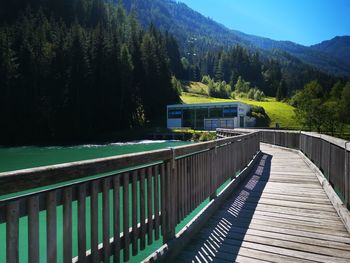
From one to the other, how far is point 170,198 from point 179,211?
1.60ft

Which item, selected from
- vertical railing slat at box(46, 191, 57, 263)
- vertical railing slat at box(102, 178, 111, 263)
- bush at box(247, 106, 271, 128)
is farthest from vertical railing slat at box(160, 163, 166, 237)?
bush at box(247, 106, 271, 128)

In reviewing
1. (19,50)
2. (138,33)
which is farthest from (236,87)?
(19,50)

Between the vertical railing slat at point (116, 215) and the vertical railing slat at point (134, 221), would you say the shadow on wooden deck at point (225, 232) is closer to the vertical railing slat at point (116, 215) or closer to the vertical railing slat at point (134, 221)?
the vertical railing slat at point (134, 221)

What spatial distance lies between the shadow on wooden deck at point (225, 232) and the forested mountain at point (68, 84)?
53568 mm

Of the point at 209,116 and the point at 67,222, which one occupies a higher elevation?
the point at 209,116

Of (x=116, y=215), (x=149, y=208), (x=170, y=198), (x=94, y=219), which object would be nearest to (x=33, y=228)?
(x=94, y=219)

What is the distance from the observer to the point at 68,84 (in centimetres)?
5722

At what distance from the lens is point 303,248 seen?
13.4 feet

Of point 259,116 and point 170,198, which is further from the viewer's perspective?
point 259,116

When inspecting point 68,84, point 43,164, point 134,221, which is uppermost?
point 68,84

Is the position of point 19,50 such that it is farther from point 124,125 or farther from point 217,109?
point 217,109

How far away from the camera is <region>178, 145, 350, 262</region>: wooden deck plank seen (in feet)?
12.8

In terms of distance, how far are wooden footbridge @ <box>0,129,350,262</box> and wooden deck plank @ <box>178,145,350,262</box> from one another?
14 millimetres

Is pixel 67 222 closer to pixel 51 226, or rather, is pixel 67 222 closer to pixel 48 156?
pixel 51 226
